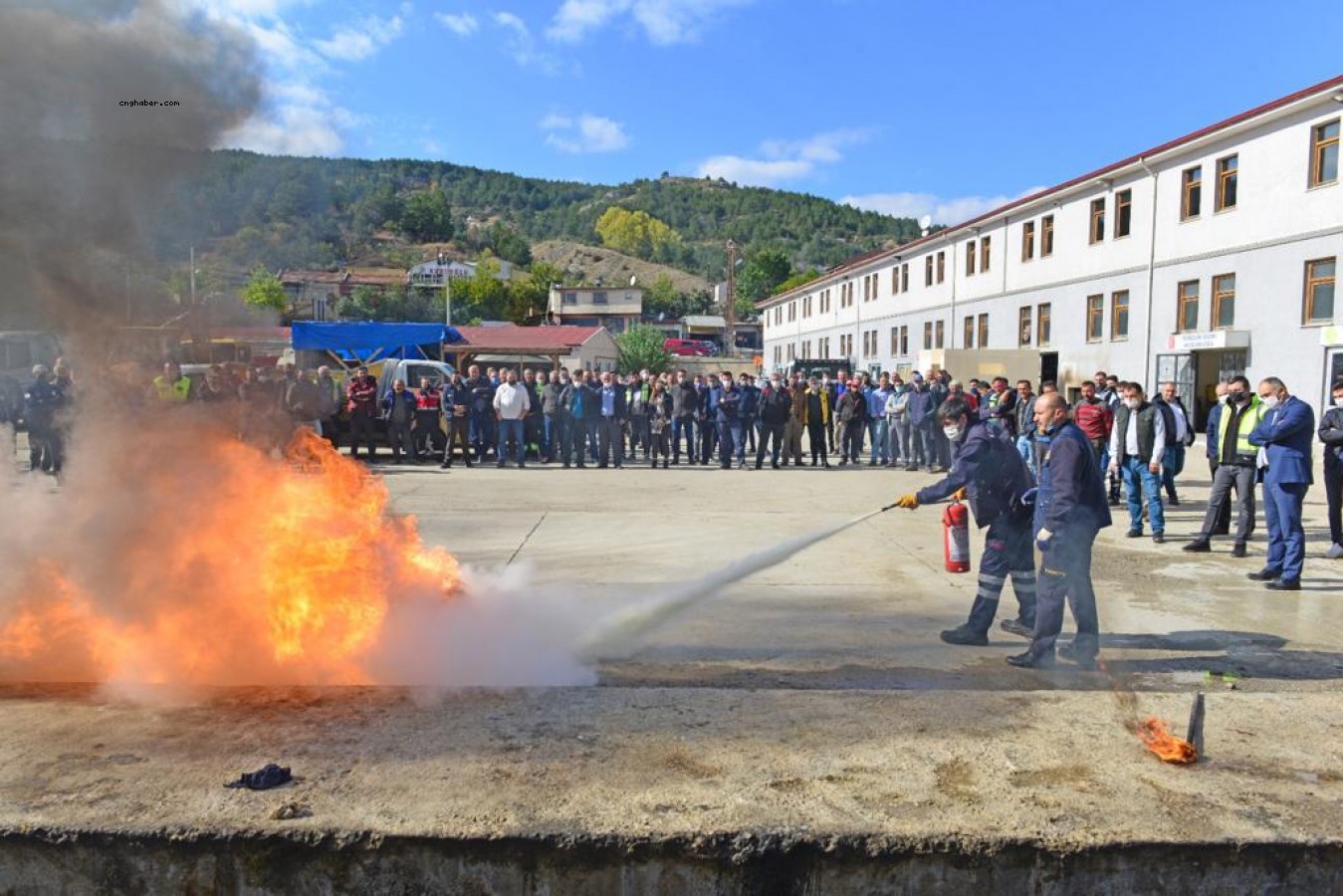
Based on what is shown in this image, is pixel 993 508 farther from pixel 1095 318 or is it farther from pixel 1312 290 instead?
pixel 1095 318

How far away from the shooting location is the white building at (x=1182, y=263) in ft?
70.2

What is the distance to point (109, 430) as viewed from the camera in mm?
5301

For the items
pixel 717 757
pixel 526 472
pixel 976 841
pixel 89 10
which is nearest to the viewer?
pixel 976 841

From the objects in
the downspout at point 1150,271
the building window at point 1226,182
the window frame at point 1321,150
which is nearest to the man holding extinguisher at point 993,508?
the window frame at point 1321,150

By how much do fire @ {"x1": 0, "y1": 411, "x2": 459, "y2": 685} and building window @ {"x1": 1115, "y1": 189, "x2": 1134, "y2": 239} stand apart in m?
Result: 29.7

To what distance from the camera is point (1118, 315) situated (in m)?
28.8

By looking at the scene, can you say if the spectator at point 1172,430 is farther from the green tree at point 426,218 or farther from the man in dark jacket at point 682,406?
the man in dark jacket at point 682,406

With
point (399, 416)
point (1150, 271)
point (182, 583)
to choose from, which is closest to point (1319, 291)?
point (1150, 271)

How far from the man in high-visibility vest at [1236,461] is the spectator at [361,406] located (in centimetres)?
1330

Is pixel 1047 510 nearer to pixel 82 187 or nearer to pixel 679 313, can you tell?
pixel 82 187

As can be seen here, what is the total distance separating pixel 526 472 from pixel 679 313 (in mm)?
109743

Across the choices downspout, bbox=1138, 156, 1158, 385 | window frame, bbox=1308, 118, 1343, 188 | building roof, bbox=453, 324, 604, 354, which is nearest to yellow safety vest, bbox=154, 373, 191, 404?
window frame, bbox=1308, 118, 1343, 188

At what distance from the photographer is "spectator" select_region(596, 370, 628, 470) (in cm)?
1708

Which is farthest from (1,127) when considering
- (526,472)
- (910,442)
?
(910,442)
